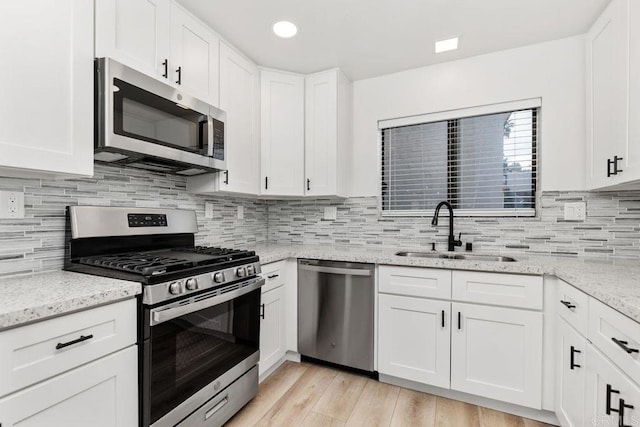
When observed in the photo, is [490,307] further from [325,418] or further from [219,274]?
[219,274]

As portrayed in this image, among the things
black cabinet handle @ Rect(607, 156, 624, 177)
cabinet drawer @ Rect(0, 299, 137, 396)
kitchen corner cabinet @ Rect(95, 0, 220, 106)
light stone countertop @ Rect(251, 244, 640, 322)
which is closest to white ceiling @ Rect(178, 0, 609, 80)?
kitchen corner cabinet @ Rect(95, 0, 220, 106)

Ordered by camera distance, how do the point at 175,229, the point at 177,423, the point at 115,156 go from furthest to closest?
1. the point at 175,229
2. the point at 115,156
3. the point at 177,423

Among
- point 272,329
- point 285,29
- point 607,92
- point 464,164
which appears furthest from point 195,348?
point 607,92

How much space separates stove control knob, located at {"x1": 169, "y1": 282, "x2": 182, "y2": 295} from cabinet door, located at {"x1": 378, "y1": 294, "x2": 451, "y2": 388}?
50.7 inches

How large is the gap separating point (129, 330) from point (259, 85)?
2.00 meters

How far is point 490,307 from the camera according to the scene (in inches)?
70.4

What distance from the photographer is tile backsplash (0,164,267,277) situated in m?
1.33

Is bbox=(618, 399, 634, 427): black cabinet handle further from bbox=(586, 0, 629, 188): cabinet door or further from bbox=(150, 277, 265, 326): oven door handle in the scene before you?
bbox=(150, 277, 265, 326): oven door handle

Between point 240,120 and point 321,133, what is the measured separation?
668 millimetres

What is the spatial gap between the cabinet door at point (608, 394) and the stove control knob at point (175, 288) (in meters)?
1.65

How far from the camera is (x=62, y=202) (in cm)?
149

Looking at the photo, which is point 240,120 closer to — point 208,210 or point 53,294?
point 208,210

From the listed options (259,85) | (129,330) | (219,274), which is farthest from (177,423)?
(259,85)

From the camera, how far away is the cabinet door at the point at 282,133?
252cm
